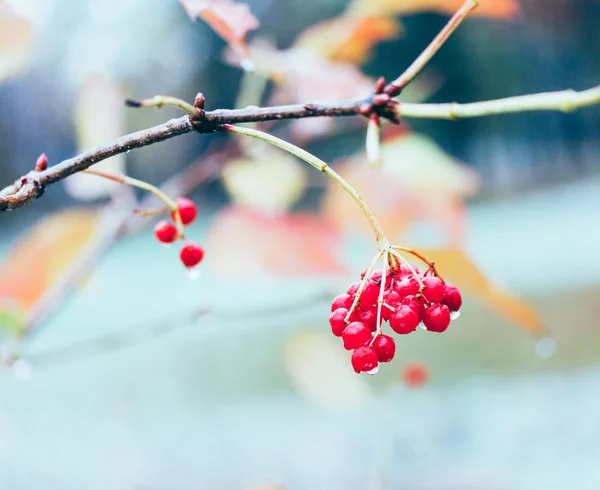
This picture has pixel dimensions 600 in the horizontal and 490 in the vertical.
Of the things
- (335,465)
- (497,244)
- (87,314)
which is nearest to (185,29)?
(87,314)

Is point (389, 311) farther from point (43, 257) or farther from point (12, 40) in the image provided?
point (43, 257)

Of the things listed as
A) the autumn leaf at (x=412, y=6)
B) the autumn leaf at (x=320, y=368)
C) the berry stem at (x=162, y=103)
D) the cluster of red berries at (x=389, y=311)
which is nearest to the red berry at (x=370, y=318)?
the cluster of red berries at (x=389, y=311)

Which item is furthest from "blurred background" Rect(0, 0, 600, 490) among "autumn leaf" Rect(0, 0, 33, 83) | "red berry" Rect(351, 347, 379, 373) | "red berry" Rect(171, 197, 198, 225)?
"red berry" Rect(351, 347, 379, 373)

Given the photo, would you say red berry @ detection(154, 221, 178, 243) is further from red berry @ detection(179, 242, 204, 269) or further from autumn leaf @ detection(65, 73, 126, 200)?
autumn leaf @ detection(65, 73, 126, 200)

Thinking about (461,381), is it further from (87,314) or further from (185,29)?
(185,29)

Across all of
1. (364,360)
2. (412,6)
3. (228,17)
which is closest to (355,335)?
(364,360)

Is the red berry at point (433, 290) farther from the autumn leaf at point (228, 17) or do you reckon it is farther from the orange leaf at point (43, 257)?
the orange leaf at point (43, 257)
